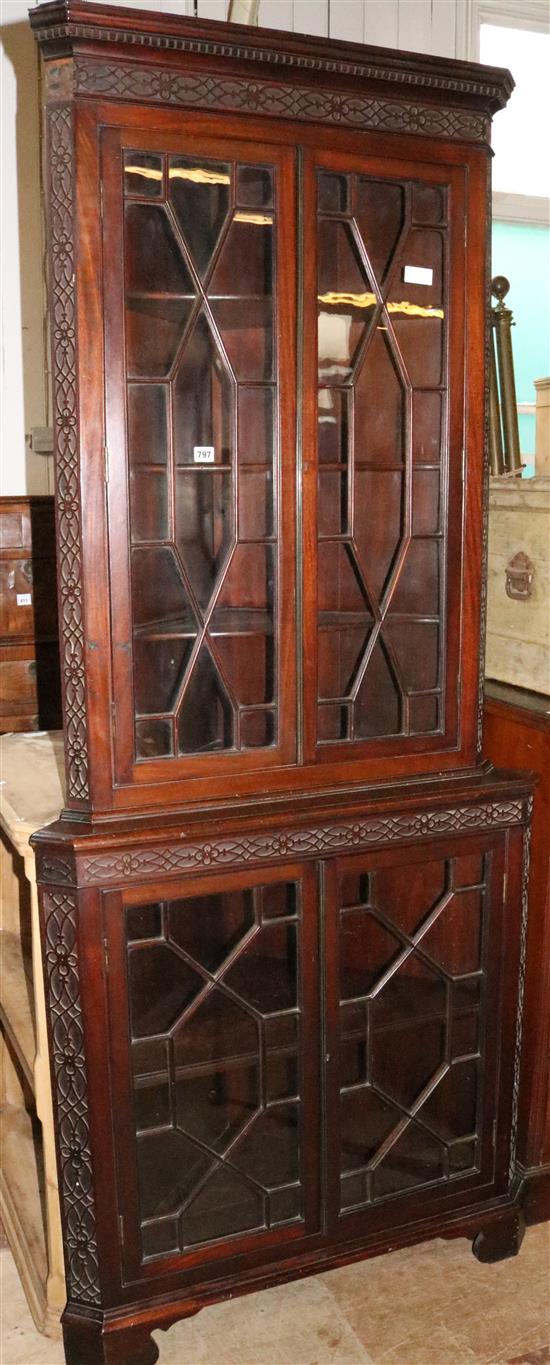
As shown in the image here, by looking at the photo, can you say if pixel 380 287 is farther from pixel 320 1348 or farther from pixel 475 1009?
pixel 320 1348

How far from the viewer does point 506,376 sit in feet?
7.64

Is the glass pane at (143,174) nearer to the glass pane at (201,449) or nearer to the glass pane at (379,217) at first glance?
the glass pane at (201,449)

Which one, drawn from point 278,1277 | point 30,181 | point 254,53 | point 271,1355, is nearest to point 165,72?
point 254,53

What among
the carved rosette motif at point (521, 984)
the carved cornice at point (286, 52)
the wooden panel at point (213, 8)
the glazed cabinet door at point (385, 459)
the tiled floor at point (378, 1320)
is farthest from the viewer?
the wooden panel at point (213, 8)

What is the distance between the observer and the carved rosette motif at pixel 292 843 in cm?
163

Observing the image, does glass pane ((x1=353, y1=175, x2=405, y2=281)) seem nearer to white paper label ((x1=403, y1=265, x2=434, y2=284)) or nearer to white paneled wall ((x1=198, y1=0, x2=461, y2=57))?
white paper label ((x1=403, y1=265, x2=434, y2=284))

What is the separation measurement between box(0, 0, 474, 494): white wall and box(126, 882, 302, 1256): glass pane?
158 centimetres

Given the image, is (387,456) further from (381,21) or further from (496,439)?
(381,21)

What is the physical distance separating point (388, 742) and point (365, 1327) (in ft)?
3.37

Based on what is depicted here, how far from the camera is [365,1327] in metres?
1.91

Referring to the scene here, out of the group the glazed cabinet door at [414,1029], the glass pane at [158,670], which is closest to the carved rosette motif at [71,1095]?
the glass pane at [158,670]

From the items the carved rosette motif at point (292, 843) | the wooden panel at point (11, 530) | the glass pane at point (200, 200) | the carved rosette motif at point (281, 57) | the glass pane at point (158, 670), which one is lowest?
the carved rosette motif at point (292, 843)

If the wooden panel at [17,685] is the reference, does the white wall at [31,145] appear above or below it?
above

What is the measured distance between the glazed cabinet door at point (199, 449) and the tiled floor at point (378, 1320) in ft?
3.33
